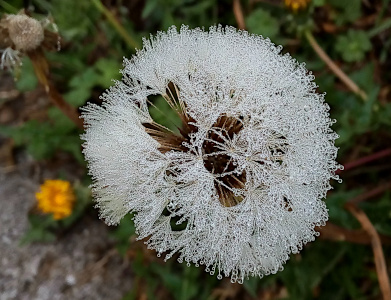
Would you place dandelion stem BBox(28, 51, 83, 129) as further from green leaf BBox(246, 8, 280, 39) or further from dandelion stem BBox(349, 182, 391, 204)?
dandelion stem BBox(349, 182, 391, 204)

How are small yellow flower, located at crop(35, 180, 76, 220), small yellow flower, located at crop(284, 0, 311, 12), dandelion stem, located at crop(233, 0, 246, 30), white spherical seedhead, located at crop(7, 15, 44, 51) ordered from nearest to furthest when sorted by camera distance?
white spherical seedhead, located at crop(7, 15, 44, 51) → small yellow flower, located at crop(284, 0, 311, 12) → small yellow flower, located at crop(35, 180, 76, 220) → dandelion stem, located at crop(233, 0, 246, 30)

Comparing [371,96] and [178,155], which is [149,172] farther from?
[371,96]

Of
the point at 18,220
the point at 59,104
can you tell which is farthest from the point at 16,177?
the point at 59,104

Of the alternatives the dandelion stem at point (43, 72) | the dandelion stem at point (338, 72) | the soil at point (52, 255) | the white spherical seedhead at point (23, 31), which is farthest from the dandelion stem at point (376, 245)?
the white spherical seedhead at point (23, 31)

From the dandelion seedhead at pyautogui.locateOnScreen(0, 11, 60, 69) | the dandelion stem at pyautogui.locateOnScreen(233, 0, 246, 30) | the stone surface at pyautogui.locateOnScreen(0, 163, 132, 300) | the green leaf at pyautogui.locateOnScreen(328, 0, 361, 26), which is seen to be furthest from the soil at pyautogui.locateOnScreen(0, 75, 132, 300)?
the green leaf at pyautogui.locateOnScreen(328, 0, 361, 26)

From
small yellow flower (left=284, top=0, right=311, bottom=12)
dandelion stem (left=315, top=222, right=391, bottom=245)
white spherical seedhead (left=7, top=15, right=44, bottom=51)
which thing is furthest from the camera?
small yellow flower (left=284, top=0, right=311, bottom=12)

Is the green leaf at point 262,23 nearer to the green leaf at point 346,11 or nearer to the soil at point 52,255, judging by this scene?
the green leaf at point 346,11

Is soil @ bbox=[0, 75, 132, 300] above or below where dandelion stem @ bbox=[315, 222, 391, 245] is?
below

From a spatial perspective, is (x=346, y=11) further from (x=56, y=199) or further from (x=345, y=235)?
(x=56, y=199)
